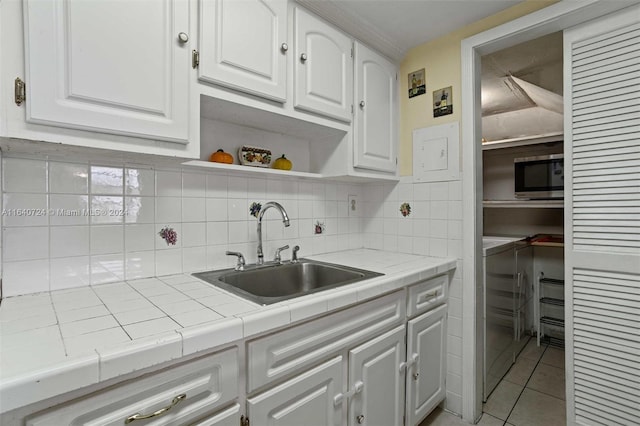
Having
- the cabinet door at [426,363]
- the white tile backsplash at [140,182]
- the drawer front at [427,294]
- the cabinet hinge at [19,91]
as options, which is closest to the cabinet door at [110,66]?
the cabinet hinge at [19,91]

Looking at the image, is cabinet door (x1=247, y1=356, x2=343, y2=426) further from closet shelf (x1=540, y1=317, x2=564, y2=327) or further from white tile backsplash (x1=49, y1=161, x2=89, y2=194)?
closet shelf (x1=540, y1=317, x2=564, y2=327)

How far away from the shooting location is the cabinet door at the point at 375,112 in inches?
65.4

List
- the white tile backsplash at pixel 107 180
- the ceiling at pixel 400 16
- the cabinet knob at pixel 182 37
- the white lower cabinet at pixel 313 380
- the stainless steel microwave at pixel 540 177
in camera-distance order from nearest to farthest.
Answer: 1. the white lower cabinet at pixel 313 380
2. the cabinet knob at pixel 182 37
3. the white tile backsplash at pixel 107 180
4. the ceiling at pixel 400 16
5. the stainless steel microwave at pixel 540 177

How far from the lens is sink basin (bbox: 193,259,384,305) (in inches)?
52.0

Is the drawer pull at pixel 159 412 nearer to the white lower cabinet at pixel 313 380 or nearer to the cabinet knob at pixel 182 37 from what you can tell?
the white lower cabinet at pixel 313 380

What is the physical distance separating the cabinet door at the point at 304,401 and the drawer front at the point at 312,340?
0.12 ft

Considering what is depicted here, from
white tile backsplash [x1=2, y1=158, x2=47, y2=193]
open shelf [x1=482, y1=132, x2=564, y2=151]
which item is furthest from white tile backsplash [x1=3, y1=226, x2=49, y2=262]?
open shelf [x1=482, y1=132, x2=564, y2=151]

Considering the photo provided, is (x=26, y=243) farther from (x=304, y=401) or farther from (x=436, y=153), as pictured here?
(x=436, y=153)

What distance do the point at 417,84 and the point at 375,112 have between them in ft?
1.25

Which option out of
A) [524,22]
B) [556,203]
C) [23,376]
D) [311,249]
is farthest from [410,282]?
[556,203]

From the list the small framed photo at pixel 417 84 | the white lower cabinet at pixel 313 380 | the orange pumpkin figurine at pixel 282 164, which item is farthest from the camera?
the small framed photo at pixel 417 84

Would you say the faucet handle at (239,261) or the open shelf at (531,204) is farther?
the open shelf at (531,204)

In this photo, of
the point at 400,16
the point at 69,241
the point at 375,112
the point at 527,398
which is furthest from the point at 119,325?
the point at 527,398

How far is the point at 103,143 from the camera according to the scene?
876 millimetres
